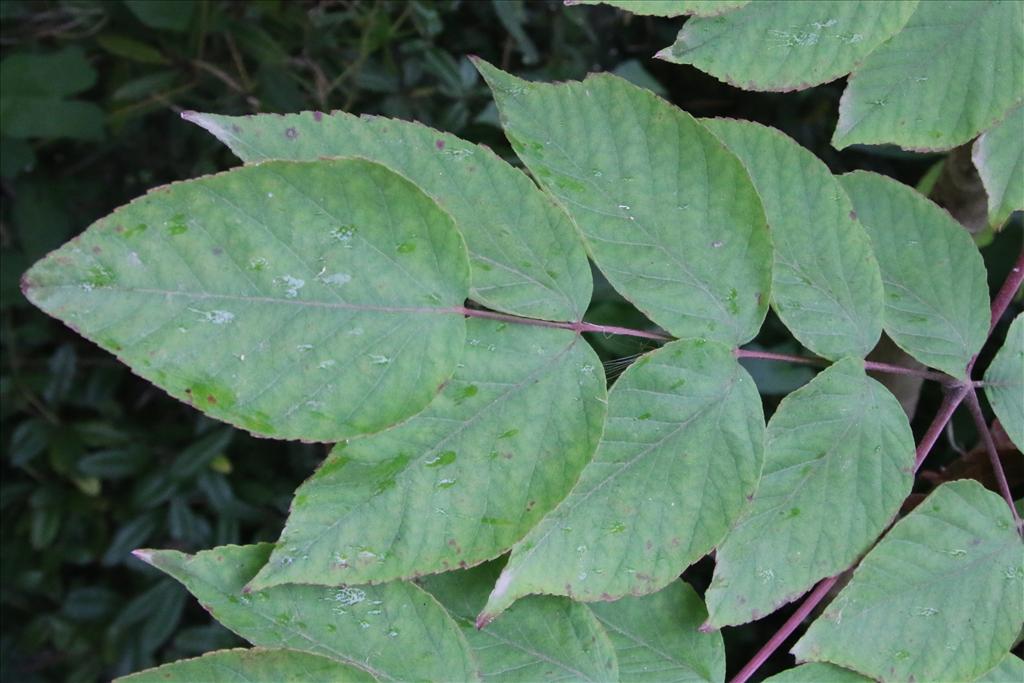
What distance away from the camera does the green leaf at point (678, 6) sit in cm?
58

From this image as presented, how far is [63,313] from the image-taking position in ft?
1.54

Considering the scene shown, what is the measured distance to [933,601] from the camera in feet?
2.20

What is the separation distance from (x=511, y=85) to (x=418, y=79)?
648 millimetres

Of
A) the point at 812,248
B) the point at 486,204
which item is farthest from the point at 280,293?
the point at 812,248

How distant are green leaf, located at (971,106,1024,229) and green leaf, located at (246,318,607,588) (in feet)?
1.22

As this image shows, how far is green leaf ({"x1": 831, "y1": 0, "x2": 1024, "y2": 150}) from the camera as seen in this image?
0.68m

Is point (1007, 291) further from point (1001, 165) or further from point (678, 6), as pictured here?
point (678, 6)

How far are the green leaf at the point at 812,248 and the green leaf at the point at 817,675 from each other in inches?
9.1

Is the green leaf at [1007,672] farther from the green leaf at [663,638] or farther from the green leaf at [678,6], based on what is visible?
the green leaf at [678,6]

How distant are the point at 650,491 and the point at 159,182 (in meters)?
1.03

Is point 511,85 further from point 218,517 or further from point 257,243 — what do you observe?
point 218,517

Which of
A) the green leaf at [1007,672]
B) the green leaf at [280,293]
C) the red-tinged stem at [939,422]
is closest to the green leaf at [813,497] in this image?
the red-tinged stem at [939,422]

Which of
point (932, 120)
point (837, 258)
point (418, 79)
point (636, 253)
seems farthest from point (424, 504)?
point (418, 79)

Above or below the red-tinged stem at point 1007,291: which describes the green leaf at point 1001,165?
above
